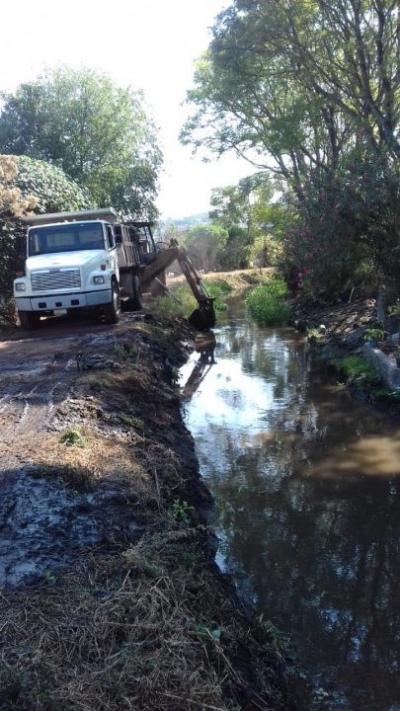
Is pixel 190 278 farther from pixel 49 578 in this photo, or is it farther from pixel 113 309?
pixel 49 578

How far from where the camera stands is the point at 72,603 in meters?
3.90

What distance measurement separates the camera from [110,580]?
421cm

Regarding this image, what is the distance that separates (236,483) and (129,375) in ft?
8.64

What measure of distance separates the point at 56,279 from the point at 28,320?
156cm

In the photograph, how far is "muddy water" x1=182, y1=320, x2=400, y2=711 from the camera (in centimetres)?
470

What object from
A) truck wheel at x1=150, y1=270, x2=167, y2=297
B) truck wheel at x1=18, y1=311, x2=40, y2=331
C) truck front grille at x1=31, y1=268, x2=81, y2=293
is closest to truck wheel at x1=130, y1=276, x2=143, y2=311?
truck wheel at x1=18, y1=311, x2=40, y2=331

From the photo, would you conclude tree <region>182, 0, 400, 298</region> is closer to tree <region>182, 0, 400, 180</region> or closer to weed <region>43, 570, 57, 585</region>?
tree <region>182, 0, 400, 180</region>

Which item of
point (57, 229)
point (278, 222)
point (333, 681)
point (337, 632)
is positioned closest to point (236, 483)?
point (337, 632)

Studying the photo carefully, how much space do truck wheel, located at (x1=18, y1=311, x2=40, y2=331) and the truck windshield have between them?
1385 millimetres

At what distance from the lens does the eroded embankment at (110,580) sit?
130 inches

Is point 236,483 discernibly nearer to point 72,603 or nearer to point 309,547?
point 309,547

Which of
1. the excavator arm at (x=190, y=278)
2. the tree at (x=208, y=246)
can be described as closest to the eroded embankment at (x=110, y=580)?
the excavator arm at (x=190, y=278)

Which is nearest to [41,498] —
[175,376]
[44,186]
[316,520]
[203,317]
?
[316,520]

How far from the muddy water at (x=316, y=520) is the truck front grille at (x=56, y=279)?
3360mm
